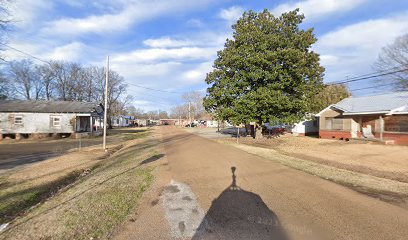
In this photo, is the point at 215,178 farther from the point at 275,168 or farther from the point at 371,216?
the point at 371,216

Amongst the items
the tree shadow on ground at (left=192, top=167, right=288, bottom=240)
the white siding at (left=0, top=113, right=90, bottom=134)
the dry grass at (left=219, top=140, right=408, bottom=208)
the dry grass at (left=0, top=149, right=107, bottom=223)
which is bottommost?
the dry grass at (left=0, top=149, right=107, bottom=223)

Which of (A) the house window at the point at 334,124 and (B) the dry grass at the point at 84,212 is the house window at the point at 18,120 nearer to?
(B) the dry grass at the point at 84,212

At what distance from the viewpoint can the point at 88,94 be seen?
6425 centimetres

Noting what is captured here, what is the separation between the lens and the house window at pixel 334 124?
28328mm

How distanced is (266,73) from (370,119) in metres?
11.2

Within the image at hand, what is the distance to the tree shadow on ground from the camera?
4.75m

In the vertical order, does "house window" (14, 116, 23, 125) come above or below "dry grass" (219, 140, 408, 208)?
above

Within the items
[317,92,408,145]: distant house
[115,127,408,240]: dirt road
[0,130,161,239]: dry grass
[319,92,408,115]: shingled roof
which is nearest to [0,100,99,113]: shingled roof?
[0,130,161,239]: dry grass

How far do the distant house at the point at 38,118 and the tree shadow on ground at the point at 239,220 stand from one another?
3101cm

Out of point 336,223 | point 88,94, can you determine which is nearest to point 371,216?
point 336,223

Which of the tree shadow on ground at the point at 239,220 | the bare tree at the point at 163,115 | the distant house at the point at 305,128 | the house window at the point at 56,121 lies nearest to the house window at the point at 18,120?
the house window at the point at 56,121

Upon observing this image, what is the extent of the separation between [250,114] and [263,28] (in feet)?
26.1

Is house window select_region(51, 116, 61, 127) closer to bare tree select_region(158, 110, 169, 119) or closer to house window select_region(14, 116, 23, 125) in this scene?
house window select_region(14, 116, 23, 125)

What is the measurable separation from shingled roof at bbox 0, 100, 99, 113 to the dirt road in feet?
94.6
